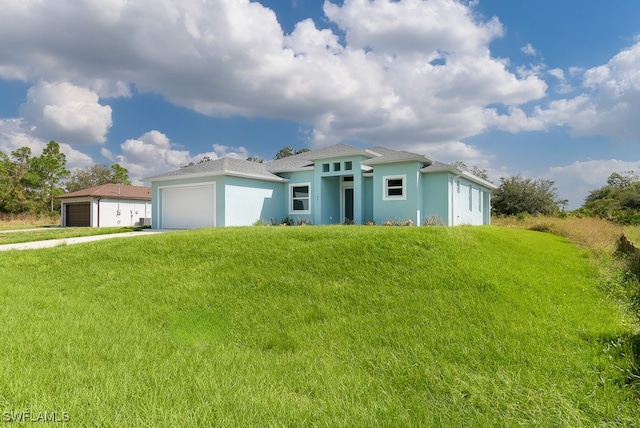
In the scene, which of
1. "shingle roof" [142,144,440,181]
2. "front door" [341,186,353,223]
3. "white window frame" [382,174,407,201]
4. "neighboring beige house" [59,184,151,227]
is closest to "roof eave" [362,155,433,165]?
"shingle roof" [142,144,440,181]

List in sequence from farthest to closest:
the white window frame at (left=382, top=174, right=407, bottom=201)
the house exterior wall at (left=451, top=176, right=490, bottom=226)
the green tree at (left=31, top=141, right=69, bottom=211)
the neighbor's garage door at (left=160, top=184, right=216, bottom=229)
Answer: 1. the green tree at (left=31, top=141, right=69, bottom=211)
2. the neighbor's garage door at (left=160, top=184, right=216, bottom=229)
3. the house exterior wall at (left=451, top=176, right=490, bottom=226)
4. the white window frame at (left=382, top=174, right=407, bottom=201)

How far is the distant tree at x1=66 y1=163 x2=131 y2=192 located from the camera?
47750mm

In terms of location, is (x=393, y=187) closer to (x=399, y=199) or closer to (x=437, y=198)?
(x=399, y=199)

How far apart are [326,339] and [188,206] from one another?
16.2 meters

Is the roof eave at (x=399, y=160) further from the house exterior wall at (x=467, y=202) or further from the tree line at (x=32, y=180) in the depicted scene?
the tree line at (x=32, y=180)

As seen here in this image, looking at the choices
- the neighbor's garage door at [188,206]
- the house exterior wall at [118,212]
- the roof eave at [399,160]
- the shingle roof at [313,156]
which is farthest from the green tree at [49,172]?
the roof eave at [399,160]

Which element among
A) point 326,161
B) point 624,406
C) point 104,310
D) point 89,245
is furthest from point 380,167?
point 624,406

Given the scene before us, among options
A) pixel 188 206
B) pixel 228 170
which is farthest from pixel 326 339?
pixel 188 206

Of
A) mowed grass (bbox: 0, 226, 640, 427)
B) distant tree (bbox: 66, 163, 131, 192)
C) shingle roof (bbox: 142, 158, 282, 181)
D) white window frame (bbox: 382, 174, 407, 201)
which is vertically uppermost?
distant tree (bbox: 66, 163, 131, 192)

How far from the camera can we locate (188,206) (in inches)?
747

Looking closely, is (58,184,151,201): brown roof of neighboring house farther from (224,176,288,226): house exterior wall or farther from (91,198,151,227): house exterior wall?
(224,176,288,226): house exterior wall

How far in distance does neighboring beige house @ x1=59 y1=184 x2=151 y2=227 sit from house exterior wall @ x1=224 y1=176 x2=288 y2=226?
47.5 feet

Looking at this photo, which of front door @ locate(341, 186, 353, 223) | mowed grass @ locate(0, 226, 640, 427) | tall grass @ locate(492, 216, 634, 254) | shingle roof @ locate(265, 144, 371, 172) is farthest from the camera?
front door @ locate(341, 186, 353, 223)

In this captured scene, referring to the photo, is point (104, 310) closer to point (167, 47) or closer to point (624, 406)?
point (624, 406)
